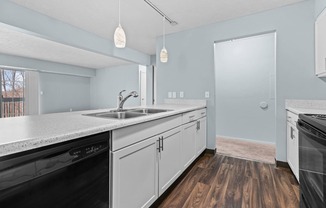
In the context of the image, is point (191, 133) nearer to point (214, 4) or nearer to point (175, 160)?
point (175, 160)

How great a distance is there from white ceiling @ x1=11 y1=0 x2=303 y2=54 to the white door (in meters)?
1.19

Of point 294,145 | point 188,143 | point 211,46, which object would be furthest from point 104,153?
point 211,46

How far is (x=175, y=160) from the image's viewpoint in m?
1.81

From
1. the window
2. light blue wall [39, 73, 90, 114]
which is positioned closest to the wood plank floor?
light blue wall [39, 73, 90, 114]

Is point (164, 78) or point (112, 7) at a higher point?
point (112, 7)

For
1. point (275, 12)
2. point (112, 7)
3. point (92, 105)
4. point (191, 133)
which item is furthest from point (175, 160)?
point (92, 105)

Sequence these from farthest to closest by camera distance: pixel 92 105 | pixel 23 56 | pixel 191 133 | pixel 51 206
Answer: pixel 92 105 → pixel 23 56 → pixel 191 133 → pixel 51 206

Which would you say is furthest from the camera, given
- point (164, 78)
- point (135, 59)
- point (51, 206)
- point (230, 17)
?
point (135, 59)

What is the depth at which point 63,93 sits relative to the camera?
711cm

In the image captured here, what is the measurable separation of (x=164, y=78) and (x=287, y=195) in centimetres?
267

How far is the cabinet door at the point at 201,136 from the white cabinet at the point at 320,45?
1640 millimetres

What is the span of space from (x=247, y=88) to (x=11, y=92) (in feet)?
25.4

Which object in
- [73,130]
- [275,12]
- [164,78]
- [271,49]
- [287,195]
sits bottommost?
[287,195]

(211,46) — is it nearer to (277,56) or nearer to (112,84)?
(277,56)
